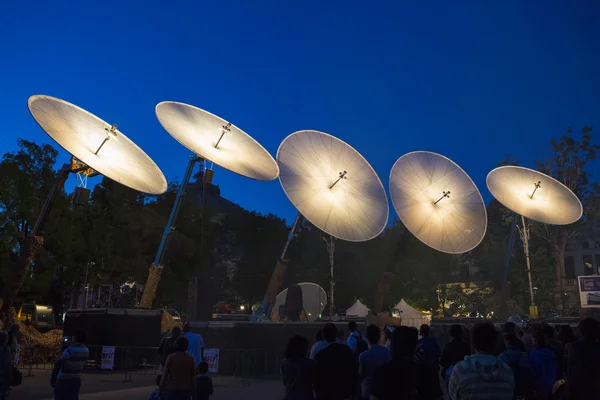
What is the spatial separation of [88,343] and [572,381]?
2168cm

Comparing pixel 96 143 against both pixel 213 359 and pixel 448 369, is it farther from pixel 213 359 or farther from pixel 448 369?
pixel 448 369

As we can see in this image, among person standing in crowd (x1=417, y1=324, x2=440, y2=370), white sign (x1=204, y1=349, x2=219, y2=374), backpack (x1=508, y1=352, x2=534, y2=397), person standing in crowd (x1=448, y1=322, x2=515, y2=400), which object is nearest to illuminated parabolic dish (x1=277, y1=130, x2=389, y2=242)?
white sign (x1=204, y1=349, x2=219, y2=374)

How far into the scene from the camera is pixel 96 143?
24719mm

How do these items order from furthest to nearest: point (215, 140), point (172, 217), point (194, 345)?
point (215, 140)
point (172, 217)
point (194, 345)

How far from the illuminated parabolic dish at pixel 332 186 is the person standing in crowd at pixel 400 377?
70.3ft

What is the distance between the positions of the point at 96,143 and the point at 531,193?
2823 centimetres

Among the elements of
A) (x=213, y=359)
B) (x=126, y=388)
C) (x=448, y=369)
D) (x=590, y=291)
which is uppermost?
(x=590, y=291)

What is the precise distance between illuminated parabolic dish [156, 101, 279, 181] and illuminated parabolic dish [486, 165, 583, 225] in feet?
55.0

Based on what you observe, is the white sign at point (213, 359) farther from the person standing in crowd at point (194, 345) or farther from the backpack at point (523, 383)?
the backpack at point (523, 383)

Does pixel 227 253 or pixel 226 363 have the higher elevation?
pixel 227 253

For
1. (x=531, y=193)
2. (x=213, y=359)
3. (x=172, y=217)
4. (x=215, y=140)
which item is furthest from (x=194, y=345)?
(x=531, y=193)

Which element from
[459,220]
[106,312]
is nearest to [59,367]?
[106,312]

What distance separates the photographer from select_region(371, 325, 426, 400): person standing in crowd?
4.86 m

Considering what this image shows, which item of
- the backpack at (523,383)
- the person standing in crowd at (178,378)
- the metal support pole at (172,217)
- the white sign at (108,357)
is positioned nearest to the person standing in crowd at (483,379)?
the backpack at (523,383)
